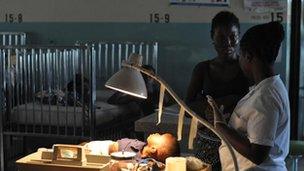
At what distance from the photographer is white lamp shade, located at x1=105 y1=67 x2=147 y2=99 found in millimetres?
2189

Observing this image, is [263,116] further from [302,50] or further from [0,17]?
[0,17]

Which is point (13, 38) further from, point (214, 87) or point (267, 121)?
point (267, 121)

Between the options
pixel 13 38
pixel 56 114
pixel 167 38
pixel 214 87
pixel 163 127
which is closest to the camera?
pixel 214 87

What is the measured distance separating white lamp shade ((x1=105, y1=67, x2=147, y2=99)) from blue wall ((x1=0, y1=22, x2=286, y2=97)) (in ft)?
8.74

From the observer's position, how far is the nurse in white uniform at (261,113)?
1991 millimetres

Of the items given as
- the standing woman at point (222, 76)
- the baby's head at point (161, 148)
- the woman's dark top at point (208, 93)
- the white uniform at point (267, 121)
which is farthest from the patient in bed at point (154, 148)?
the white uniform at point (267, 121)

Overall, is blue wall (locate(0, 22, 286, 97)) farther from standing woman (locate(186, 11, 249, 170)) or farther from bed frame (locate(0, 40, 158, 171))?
standing woman (locate(186, 11, 249, 170))

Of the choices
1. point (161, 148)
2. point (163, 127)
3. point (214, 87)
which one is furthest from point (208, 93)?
point (163, 127)

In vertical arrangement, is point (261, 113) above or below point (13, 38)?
below

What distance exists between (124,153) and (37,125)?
2.20 metres

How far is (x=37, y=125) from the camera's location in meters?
4.50

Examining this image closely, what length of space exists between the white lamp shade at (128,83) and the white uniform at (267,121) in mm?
422

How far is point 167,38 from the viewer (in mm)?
5020

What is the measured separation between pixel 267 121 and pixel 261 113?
4 centimetres
